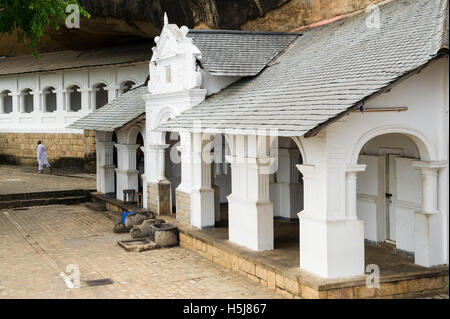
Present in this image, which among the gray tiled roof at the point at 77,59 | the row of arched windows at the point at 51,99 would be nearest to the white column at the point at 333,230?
the gray tiled roof at the point at 77,59

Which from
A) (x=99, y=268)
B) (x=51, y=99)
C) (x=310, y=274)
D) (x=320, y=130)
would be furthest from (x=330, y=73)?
(x=51, y=99)

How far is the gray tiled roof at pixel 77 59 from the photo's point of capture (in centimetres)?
2697

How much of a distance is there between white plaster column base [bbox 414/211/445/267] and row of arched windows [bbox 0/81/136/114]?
67.6ft

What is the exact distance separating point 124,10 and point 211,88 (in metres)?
11.3

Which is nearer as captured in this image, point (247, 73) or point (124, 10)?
point (247, 73)

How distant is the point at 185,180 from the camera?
1418 cm

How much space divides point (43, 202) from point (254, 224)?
12156mm

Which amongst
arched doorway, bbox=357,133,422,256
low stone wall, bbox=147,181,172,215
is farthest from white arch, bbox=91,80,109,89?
arched doorway, bbox=357,133,422,256

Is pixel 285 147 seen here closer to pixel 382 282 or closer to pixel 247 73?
pixel 247 73

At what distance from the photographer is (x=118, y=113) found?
18672mm

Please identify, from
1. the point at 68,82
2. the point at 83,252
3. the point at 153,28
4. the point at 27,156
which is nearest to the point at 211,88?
the point at 83,252

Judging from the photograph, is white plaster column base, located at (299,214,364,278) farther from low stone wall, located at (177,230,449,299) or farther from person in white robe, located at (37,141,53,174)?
person in white robe, located at (37,141,53,174)

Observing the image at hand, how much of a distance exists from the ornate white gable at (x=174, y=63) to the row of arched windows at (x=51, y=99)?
507 inches

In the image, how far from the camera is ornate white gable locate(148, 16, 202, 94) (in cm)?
1388
